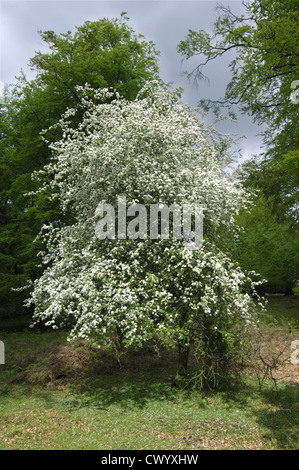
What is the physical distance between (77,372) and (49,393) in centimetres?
145

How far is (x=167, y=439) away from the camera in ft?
22.4

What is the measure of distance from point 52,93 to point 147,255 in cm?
1213

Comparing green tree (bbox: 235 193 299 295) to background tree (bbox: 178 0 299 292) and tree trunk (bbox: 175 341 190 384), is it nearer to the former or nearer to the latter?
background tree (bbox: 178 0 299 292)

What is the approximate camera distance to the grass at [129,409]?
6855 mm

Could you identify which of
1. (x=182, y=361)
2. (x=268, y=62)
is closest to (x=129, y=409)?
(x=182, y=361)

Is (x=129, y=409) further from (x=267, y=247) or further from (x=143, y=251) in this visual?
(x=267, y=247)

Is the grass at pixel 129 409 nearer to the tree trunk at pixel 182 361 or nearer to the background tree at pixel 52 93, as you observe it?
the tree trunk at pixel 182 361

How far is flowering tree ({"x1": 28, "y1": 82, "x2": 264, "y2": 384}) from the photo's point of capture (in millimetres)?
8227

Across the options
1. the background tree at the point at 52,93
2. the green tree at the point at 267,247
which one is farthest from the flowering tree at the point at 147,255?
the green tree at the point at 267,247

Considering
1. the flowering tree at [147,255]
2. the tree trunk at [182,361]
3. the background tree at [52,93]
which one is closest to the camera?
the flowering tree at [147,255]

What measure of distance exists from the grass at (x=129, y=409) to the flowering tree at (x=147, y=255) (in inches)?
52.5

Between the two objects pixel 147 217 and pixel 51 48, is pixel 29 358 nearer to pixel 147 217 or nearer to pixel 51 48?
pixel 147 217

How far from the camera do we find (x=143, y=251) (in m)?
9.09

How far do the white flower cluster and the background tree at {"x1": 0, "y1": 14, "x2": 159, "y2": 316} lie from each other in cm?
600
